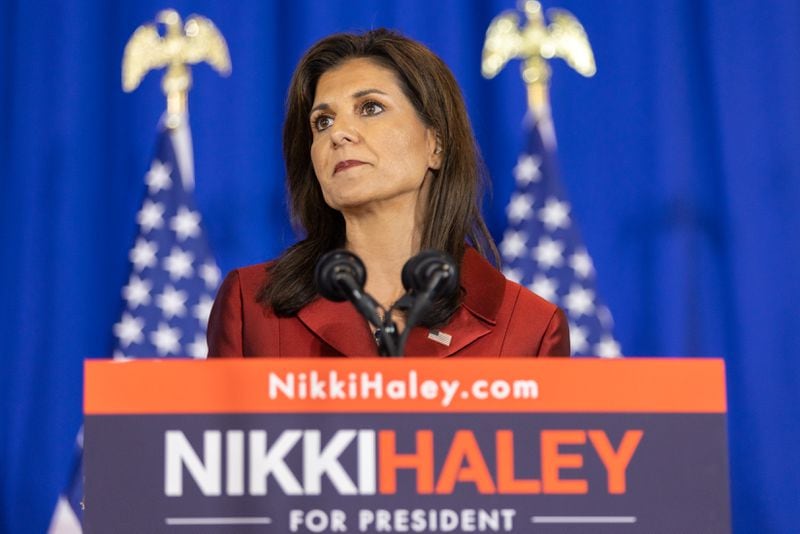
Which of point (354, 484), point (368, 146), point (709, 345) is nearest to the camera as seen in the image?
point (354, 484)

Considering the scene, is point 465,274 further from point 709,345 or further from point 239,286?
point 709,345

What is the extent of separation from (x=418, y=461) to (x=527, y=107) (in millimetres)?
1873

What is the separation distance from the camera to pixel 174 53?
289cm

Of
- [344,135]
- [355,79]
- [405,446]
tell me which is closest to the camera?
[405,446]

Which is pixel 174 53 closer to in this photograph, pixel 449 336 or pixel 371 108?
pixel 371 108

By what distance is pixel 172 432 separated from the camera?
1147mm

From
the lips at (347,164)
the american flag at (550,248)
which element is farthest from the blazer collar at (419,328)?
the american flag at (550,248)

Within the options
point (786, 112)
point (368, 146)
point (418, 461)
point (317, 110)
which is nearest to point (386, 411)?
point (418, 461)

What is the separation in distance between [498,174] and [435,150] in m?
0.62

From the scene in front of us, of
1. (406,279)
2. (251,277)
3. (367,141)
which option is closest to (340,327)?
(251,277)

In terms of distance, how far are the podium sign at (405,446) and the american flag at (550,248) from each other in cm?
165

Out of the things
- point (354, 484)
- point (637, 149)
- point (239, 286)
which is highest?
point (637, 149)

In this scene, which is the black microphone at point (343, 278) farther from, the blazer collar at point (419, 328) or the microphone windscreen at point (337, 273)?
the blazer collar at point (419, 328)

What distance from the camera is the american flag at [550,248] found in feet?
9.23
